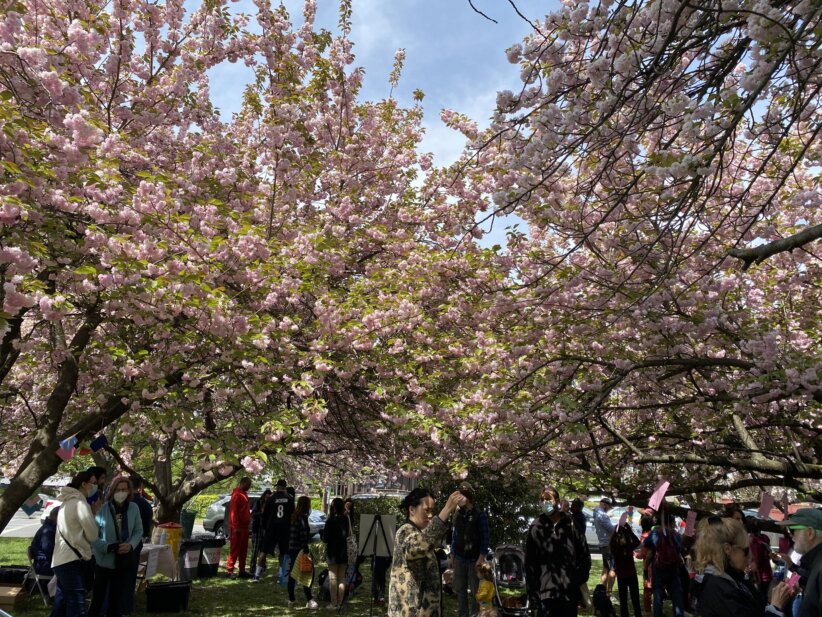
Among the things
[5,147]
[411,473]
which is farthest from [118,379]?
[411,473]

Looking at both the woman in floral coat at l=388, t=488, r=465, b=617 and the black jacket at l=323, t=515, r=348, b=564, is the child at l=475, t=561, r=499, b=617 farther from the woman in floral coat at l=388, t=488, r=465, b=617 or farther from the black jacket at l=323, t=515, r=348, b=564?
the woman in floral coat at l=388, t=488, r=465, b=617

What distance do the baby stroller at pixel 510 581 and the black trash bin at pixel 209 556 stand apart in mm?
6004

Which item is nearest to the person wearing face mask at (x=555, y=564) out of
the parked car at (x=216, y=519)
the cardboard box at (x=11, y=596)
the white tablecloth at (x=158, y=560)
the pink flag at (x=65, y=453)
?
the pink flag at (x=65, y=453)

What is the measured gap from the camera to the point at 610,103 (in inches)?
151

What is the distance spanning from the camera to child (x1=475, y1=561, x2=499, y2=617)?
790cm

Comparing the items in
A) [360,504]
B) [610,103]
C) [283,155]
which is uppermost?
[283,155]

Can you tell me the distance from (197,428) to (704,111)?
555 centimetres

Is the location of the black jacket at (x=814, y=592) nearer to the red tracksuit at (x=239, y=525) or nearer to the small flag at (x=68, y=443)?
the small flag at (x=68, y=443)

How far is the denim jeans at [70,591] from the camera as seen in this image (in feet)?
19.4

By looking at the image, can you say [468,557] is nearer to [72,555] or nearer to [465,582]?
[465,582]

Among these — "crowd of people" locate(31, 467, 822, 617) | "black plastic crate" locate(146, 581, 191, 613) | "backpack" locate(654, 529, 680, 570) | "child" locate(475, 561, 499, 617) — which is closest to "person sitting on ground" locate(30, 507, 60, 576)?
"crowd of people" locate(31, 467, 822, 617)

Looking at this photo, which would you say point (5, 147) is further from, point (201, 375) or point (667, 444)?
point (667, 444)

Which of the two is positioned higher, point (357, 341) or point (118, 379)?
point (357, 341)

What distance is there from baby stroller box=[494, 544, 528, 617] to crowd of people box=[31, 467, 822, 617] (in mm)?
Result: 352
